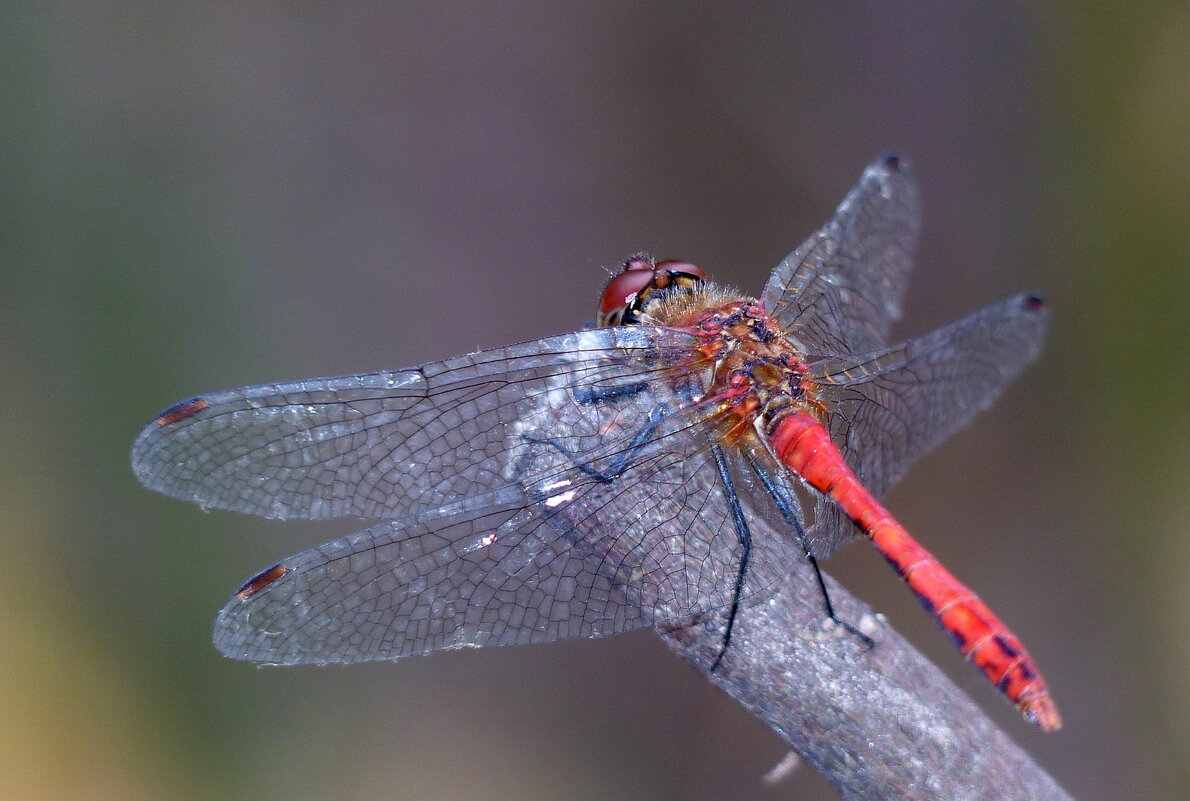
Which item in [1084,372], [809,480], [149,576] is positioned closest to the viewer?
[809,480]

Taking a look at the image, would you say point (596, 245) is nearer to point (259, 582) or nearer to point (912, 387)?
point (912, 387)

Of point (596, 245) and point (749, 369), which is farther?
point (596, 245)

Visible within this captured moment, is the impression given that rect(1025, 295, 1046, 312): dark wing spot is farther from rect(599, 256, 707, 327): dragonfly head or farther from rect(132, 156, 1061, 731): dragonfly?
rect(599, 256, 707, 327): dragonfly head

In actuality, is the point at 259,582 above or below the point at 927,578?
above

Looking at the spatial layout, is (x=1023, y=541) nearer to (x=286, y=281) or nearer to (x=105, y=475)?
(x=286, y=281)

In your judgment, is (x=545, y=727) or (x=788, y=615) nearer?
(x=788, y=615)

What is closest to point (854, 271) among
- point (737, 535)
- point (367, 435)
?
point (737, 535)

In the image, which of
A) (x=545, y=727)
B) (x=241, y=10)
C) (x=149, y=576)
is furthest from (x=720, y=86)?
(x=149, y=576)

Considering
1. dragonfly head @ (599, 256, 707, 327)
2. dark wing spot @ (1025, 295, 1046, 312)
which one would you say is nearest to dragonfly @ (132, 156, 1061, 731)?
dragonfly head @ (599, 256, 707, 327)
